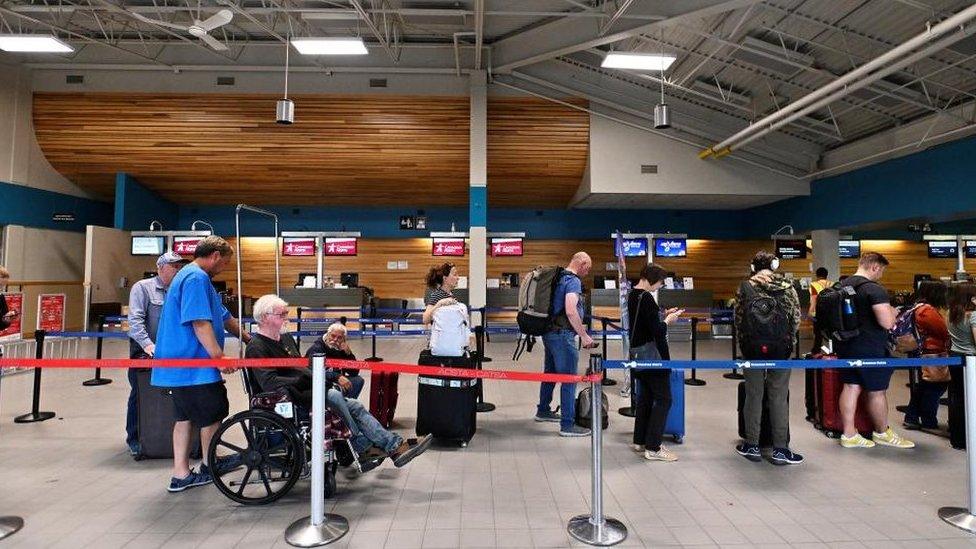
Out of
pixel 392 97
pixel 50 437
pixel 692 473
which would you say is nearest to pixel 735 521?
pixel 692 473

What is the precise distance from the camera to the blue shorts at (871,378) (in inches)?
149

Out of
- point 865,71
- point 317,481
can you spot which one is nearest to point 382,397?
point 317,481

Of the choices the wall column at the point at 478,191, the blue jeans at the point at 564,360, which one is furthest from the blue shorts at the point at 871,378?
the wall column at the point at 478,191

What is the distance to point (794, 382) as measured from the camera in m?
6.41

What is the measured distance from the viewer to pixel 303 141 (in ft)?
36.0

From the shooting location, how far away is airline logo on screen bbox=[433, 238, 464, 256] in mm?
12273

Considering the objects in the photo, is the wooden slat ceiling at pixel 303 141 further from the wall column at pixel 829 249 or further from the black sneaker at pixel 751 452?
the black sneaker at pixel 751 452

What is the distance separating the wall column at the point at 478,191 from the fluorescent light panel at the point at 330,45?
309 centimetres

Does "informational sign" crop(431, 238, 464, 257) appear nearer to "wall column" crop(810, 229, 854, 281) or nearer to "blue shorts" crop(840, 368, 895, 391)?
"wall column" crop(810, 229, 854, 281)

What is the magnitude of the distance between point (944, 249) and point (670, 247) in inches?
273

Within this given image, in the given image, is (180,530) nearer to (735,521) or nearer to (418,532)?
(418,532)

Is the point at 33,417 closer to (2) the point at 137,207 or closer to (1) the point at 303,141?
(1) the point at 303,141

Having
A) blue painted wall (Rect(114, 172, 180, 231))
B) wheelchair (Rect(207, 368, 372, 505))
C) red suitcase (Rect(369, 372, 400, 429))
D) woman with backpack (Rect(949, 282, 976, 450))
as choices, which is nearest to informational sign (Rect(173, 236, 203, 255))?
blue painted wall (Rect(114, 172, 180, 231))

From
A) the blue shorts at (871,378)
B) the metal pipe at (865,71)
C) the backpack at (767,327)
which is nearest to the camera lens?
the backpack at (767,327)
